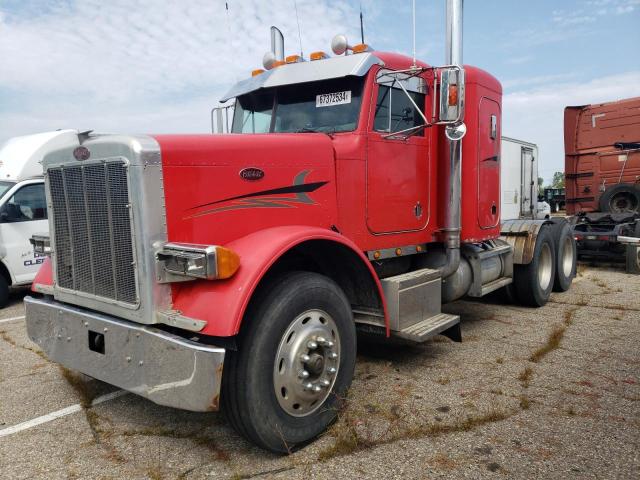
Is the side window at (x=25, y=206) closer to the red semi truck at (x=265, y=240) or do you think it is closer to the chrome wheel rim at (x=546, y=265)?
the red semi truck at (x=265, y=240)

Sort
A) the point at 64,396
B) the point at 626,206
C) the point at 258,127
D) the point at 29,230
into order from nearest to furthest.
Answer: the point at 64,396 → the point at 258,127 → the point at 29,230 → the point at 626,206

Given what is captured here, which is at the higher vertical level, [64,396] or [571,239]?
[571,239]

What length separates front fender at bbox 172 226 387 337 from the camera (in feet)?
8.81

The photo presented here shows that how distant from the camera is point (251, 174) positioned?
331 centimetres

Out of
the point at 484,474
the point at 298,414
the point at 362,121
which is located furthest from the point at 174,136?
the point at 484,474

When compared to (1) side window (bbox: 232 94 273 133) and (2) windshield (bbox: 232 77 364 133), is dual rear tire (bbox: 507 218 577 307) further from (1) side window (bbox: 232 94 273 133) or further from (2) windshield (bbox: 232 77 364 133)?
(1) side window (bbox: 232 94 273 133)

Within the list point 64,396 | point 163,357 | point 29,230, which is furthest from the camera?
point 29,230

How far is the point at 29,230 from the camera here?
758 cm

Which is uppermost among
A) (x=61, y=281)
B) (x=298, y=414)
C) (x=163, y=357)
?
(x=61, y=281)

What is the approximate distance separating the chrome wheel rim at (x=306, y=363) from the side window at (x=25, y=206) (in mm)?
6001

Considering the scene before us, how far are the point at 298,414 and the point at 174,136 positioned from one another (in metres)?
1.82

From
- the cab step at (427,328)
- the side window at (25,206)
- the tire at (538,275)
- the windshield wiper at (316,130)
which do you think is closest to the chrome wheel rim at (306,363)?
the cab step at (427,328)

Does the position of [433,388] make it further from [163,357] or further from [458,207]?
[163,357]

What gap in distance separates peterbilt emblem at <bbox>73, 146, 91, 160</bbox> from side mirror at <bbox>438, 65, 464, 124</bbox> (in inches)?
97.5
